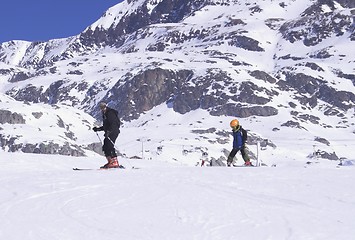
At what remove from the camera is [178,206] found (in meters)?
8.23

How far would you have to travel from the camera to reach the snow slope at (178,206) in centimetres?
661

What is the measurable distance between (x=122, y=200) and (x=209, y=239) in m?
2.68

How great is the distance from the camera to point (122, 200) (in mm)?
8727

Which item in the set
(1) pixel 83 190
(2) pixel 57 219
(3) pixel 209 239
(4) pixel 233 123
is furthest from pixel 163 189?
(4) pixel 233 123

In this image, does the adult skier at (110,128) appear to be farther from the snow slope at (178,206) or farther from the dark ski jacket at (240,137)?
the dark ski jacket at (240,137)

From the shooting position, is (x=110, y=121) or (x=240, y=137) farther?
(x=240, y=137)

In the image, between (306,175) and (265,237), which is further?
(306,175)

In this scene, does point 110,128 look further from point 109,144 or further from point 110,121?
point 109,144

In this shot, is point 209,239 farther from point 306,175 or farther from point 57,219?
point 306,175

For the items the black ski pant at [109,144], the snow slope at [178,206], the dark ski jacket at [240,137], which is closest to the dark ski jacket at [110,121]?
the black ski pant at [109,144]

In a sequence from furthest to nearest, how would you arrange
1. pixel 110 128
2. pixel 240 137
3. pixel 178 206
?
pixel 240 137 → pixel 110 128 → pixel 178 206

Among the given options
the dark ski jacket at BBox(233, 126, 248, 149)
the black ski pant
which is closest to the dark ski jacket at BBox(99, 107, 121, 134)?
the black ski pant

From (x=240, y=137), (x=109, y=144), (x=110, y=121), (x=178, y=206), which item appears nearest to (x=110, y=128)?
(x=110, y=121)

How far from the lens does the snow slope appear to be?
6609 mm
